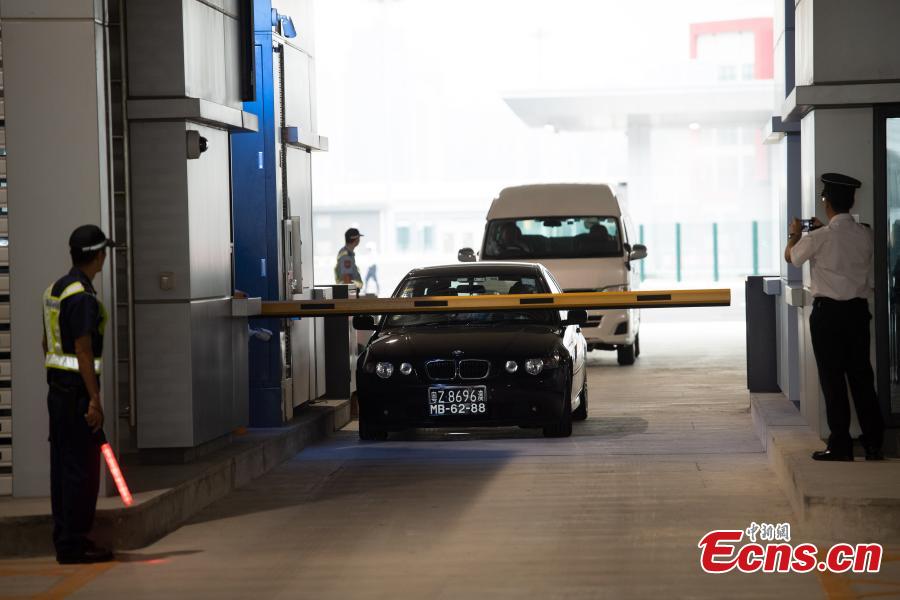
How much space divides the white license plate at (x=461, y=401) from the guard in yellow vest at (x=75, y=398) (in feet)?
14.9

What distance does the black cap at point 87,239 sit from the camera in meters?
8.02

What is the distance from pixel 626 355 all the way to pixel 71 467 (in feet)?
47.8

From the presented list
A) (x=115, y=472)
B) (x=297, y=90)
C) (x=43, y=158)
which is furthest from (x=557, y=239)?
(x=115, y=472)

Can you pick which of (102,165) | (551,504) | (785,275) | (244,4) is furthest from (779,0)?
(102,165)

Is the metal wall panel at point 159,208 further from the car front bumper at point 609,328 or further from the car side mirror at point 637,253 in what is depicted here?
the car side mirror at point 637,253

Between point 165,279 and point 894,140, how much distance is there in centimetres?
527

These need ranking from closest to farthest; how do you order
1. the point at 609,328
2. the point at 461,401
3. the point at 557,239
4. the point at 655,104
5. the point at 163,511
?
the point at 163,511
the point at 461,401
the point at 609,328
the point at 557,239
the point at 655,104

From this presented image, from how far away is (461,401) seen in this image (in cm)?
1218

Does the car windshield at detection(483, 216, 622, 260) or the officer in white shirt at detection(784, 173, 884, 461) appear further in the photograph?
the car windshield at detection(483, 216, 622, 260)

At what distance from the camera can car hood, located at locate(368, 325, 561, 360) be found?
40.5 feet

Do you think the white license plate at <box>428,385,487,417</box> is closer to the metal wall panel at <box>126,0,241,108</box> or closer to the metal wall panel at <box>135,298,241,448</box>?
the metal wall panel at <box>135,298,241,448</box>

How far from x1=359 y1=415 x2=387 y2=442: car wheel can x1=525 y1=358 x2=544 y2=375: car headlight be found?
4.87 ft

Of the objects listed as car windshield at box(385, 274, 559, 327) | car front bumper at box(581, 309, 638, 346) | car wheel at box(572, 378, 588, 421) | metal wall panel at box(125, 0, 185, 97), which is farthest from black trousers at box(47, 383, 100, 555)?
car front bumper at box(581, 309, 638, 346)

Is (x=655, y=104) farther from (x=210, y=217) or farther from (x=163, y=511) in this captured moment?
(x=163, y=511)
